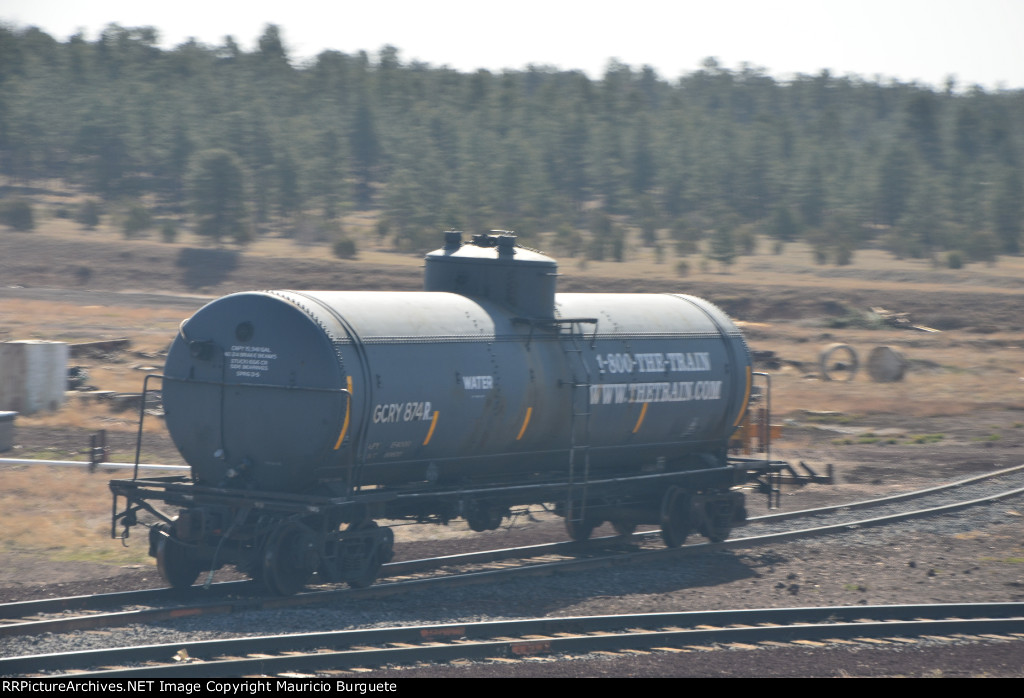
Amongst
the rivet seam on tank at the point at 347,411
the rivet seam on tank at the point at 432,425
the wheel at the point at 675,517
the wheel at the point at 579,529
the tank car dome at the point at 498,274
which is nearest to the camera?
the rivet seam on tank at the point at 347,411

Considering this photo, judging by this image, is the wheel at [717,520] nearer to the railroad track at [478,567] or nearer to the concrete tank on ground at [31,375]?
the railroad track at [478,567]

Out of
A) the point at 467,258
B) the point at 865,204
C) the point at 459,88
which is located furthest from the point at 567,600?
the point at 459,88

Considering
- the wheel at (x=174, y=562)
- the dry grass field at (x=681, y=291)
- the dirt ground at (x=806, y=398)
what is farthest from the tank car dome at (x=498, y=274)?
the dry grass field at (x=681, y=291)

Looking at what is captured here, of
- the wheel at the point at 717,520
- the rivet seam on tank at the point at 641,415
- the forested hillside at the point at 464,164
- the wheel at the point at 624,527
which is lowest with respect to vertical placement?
the wheel at the point at 624,527

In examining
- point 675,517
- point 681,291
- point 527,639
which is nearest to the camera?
point 527,639

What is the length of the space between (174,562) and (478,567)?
4.07 meters

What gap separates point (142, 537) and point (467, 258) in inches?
255

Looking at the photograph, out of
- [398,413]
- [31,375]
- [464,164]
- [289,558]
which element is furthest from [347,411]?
[464,164]

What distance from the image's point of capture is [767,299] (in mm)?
51375

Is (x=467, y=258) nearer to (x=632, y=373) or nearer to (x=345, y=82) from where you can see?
(x=632, y=373)

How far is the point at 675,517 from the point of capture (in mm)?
17438

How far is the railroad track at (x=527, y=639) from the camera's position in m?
9.59

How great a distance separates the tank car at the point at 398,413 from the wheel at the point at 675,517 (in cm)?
13

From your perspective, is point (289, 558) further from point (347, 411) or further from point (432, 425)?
point (432, 425)
